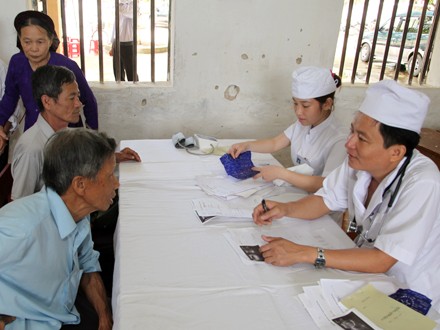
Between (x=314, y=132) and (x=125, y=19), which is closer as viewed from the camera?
(x=314, y=132)

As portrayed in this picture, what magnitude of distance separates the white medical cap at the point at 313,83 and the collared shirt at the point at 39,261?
1.22 metres

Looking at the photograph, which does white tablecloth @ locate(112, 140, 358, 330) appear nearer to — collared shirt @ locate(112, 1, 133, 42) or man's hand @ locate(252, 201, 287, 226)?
man's hand @ locate(252, 201, 287, 226)

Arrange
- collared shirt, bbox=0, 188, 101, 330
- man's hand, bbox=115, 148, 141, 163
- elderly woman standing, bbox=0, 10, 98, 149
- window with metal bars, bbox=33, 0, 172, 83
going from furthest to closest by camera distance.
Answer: window with metal bars, bbox=33, 0, 172, 83
elderly woman standing, bbox=0, 10, 98, 149
man's hand, bbox=115, 148, 141, 163
collared shirt, bbox=0, 188, 101, 330

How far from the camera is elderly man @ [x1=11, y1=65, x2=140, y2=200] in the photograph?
165cm

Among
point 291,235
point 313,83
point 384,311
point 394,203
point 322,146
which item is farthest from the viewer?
point 322,146

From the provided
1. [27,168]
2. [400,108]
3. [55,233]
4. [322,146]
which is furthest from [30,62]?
[400,108]

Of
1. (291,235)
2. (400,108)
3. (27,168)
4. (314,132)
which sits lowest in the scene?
(291,235)

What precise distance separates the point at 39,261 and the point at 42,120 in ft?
2.76

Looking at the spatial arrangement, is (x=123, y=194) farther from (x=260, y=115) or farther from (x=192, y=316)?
(x=260, y=115)

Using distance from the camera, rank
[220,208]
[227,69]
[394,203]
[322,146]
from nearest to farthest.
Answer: [394,203], [220,208], [322,146], [227,69]

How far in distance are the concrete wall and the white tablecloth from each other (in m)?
1.38

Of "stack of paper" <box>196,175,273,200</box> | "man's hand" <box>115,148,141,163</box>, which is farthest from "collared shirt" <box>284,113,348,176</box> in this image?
"man's hand" <box>115,148,141,163</box>

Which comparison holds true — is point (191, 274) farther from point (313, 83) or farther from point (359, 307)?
point (313, 83)

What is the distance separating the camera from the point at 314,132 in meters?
2.06
